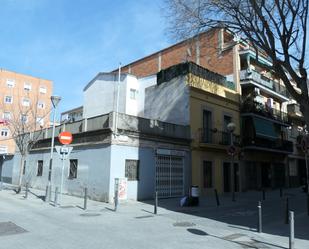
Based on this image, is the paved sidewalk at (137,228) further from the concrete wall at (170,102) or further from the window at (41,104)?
the window at (41,104)

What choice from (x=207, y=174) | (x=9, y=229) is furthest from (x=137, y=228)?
(x=207, y=174)

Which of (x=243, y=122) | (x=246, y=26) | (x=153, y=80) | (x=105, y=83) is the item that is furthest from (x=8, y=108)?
(x=246, y=26)

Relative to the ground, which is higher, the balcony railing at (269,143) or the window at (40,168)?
the balcony railing at (269,143)

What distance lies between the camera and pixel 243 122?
2880cm

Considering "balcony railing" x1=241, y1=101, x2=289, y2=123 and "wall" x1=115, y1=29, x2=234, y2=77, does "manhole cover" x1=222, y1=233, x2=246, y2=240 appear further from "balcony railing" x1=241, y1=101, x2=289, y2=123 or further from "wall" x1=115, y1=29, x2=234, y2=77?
"balcony railing" x1=241, y1=101, x2=289, y2=123

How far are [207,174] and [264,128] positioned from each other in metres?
9.42

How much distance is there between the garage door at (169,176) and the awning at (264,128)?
9.97 m

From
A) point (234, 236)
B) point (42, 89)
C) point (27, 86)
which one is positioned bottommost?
point (234, 236)

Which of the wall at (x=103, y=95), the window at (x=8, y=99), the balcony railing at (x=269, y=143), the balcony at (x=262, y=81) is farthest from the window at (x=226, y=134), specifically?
the window at (x=8, y=99)

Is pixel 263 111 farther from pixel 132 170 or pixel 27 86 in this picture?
pixel 27 86

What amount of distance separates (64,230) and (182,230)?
135 inches

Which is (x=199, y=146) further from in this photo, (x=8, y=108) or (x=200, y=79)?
(x=8, y=108)

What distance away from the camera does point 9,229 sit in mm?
9578

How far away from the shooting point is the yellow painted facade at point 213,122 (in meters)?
22.8
